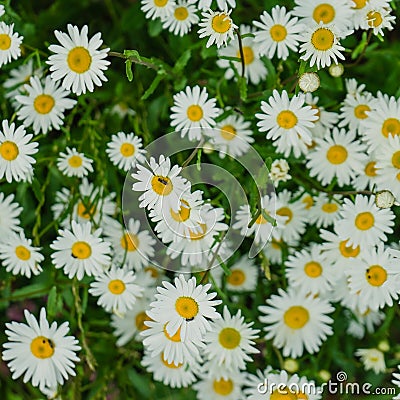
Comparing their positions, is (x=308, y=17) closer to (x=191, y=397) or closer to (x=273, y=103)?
(x=273, y=103)

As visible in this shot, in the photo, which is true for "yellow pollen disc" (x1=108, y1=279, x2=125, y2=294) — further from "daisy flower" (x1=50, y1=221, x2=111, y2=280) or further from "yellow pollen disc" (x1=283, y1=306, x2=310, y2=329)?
"yellow pollen disc" (x1=283, y1=306, x2=310, y2=329)

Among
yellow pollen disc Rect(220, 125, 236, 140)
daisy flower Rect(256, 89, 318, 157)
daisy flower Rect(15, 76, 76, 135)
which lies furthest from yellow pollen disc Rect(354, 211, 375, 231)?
daisy flower Rect(15, 76, 76, 135)

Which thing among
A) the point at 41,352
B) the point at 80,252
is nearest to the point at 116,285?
the point at 80,252

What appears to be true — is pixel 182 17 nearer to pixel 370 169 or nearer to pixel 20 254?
pixel 370 169

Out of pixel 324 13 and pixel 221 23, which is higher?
pixel 324 13

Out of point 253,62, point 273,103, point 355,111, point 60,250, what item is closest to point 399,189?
point 355,111

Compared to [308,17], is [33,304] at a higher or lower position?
lower
